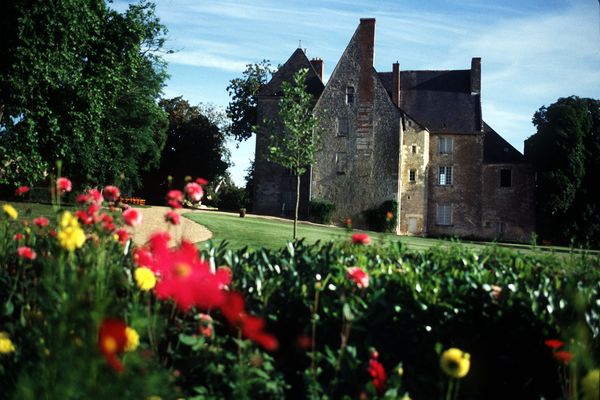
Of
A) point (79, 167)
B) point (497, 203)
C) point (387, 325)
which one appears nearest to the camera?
point (387, 325)

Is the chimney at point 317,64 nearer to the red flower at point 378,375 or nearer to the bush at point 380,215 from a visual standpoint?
the bush at point 380,215

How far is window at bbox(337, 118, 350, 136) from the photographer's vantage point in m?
34.3

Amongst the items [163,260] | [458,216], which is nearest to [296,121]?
[163,260]

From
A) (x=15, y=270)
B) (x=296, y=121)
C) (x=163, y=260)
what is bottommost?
(x=15, y=270)

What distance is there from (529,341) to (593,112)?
40.5 m

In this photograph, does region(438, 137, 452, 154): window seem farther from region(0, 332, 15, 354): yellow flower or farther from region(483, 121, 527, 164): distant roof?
region(0, 332, 15, 354): yellow flower

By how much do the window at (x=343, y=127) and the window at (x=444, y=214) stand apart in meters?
9.22

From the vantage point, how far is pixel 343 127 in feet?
113

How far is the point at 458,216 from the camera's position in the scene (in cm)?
3778

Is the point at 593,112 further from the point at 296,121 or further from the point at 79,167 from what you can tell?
the point at 79,167

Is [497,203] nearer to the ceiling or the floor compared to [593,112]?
nearer to the floor

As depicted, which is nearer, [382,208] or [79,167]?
[79,167]

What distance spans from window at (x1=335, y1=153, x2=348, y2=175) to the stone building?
0.07m

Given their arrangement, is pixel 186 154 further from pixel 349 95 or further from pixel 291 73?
pixel 349 95
